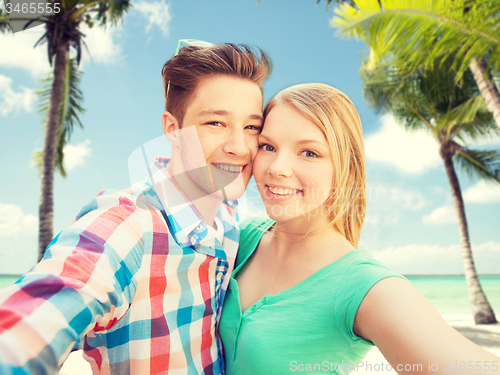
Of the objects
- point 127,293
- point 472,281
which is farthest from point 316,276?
point 472,281

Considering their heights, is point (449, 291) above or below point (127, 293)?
below

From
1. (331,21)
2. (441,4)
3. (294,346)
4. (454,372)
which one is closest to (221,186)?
(294,346)

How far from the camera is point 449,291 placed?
33406mm

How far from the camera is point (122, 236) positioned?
1.11 metres

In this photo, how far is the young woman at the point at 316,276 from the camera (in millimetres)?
1103

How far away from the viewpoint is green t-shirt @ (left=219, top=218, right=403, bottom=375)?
129cm

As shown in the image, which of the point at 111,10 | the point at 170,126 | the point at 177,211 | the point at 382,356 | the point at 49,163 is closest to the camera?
the point at 177,211

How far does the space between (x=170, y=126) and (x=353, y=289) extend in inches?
52.6

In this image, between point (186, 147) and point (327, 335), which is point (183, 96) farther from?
point (327, 335)

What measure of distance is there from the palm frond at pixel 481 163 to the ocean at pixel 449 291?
36.8 ft

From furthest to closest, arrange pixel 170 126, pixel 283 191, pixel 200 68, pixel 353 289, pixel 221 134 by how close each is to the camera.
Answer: pixel 170 126, pixel 200 68, pixel 221 134, pixel 283 191, pixel 353 289

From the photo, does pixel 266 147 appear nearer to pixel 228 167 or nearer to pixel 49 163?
pixel 228 167

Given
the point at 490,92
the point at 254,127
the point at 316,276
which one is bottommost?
the point at 316,276

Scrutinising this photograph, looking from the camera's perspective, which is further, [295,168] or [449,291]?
[449,291]
